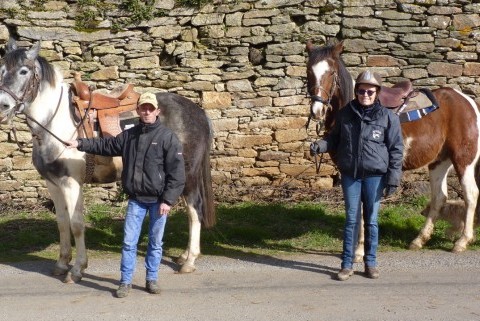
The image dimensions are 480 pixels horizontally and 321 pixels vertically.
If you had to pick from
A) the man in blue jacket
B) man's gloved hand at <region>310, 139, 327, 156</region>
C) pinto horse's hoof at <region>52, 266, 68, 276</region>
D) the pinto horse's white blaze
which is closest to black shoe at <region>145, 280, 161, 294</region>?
pinto horse's hoof at <region>52, 266, 68, 276</region>

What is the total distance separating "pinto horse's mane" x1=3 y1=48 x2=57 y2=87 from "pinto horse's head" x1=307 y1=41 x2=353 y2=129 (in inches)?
101

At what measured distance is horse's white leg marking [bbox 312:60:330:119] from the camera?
6.60 m

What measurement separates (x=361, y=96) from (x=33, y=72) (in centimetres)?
305

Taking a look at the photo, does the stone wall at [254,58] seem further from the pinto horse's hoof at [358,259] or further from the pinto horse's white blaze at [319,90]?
the pinto horse's white blaze at [319,90]

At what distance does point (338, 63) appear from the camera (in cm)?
685

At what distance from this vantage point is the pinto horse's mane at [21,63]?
19.9ft

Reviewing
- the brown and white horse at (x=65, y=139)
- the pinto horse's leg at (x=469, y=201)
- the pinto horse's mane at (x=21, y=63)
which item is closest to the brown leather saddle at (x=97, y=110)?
the brown and white horse at (x=65, y=139)

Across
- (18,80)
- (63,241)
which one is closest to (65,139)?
(18,80)

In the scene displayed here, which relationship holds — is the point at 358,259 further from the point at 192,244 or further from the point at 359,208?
the point at 192,244

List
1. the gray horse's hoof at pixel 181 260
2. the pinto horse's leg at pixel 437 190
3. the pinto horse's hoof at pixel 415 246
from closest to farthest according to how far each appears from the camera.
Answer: the gray horse's hoof at pixel 181 260
the pinto horse's hoof at pixel 415 246
the pinto horse's leg at pixel 437 190

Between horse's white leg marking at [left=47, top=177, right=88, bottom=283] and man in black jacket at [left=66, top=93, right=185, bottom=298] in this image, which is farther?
horse's white leg marking at [left=47, top=177, right=88, bottom=283]

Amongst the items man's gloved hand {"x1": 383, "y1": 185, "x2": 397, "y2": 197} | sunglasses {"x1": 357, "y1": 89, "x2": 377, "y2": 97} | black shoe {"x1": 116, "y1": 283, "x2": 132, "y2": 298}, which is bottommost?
black shoe {"x1": 116, "y1": 283, "x2": 132, "y2": 298}

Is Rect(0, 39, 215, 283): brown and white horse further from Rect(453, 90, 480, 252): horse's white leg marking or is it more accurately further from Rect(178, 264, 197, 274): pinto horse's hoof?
Rect(453, 90, 480, 252): horse's white leg marking

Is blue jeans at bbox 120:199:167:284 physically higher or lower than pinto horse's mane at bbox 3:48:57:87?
lower
